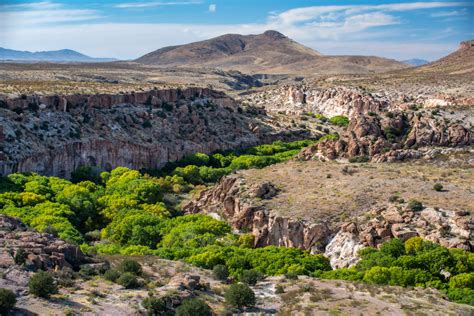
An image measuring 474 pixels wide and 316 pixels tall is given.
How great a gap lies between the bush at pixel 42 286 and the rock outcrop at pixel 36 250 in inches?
107

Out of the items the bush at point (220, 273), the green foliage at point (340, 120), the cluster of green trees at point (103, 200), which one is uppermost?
the green foliage at point (340, 120)

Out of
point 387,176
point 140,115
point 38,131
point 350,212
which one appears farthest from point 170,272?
point 140,115

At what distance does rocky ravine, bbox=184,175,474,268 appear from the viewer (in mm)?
37906

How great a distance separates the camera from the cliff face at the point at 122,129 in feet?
216

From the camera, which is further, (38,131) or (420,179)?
(38,131)

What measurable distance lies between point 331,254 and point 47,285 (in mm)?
21182

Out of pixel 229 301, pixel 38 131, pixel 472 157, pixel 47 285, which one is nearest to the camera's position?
pixel 47 285

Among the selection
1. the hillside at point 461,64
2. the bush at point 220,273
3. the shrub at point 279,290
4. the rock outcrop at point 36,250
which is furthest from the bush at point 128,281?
the hillside at point 461,64

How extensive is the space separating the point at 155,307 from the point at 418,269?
51.2ft

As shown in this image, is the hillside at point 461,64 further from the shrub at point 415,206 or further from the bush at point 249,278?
the bush at point 249,278

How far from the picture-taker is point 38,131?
67.7 m

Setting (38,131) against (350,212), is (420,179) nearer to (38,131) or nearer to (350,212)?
(350,212)

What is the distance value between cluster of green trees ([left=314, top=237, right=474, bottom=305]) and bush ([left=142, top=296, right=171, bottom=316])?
Result: 1209 centimetres

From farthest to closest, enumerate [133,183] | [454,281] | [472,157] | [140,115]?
[140,115]
[133,183]
[472,157]
[454,281]
